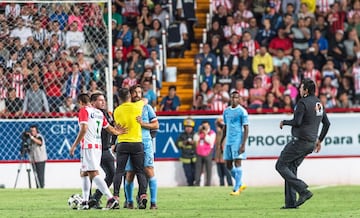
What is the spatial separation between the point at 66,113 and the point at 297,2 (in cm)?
921

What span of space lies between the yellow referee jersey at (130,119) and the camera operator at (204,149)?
13296 millimetres

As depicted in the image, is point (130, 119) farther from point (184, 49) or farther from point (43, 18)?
point (184, 49)

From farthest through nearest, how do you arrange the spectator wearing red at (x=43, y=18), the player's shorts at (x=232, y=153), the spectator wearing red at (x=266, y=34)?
the spectator wearing red at (x=266, y=34)
the spectator wearing red at (x=43, y=18)
the player's shorts at (x=232, y=153)

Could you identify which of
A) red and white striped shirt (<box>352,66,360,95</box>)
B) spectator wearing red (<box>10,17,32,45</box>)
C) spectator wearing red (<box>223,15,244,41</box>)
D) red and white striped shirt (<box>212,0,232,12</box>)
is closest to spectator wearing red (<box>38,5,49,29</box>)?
spectator wearing red (<box>10,17,32,45</box>)

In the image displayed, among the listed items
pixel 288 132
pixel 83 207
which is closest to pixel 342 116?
pixel 288 132

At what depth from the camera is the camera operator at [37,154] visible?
109 ft

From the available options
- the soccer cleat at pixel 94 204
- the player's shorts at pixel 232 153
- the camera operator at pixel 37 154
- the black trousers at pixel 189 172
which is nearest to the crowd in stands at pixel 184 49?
the camera operator at pixel 37 154

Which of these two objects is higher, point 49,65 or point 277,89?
point 49,65

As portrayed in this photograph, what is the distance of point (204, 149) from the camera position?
114ft

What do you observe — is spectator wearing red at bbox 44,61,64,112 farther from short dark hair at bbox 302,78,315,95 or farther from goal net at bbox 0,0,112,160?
short dark hair at bbox 302,78,315,95

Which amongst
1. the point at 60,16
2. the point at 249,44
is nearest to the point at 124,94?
the point at 60,16

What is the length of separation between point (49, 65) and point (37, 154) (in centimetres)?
272

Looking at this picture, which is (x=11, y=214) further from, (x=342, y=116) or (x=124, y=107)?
(x=342, y=116)

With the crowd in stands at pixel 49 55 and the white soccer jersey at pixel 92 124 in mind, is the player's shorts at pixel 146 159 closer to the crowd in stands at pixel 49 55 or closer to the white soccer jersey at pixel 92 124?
the white soccer jersey at pixel 92 124
